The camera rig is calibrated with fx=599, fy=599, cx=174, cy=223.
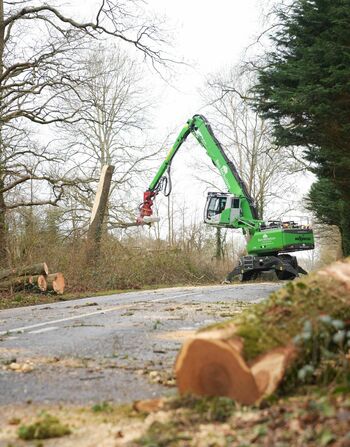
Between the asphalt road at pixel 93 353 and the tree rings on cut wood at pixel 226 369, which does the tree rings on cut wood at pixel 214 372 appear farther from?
the asphalt road at pixel 93 353

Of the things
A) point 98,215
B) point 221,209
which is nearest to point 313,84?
point 221,209

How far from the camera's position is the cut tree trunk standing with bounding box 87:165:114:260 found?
22.2 metres

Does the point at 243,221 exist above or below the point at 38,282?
above

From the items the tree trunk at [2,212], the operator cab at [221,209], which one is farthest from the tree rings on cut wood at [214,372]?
the operator cab at [221,209]

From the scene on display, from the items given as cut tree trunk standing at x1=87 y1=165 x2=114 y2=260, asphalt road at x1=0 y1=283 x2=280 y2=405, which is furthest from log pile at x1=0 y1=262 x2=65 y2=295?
asphalt road at x1=0 y1=283 x2=280 y2=405

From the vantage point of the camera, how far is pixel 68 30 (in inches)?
736

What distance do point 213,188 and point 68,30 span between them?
2194 cm

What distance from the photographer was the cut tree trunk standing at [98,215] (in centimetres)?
2221

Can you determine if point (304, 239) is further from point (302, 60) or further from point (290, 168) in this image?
point (290, 168)

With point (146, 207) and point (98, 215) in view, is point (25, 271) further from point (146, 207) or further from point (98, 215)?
point (146, 207)

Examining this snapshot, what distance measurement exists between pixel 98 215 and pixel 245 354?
20.1 meters

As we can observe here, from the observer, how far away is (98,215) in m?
23.0

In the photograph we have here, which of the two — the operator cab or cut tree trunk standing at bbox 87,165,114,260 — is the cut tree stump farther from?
the operator cab

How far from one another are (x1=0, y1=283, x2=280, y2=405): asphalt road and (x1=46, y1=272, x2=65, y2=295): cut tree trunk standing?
21.2ft
